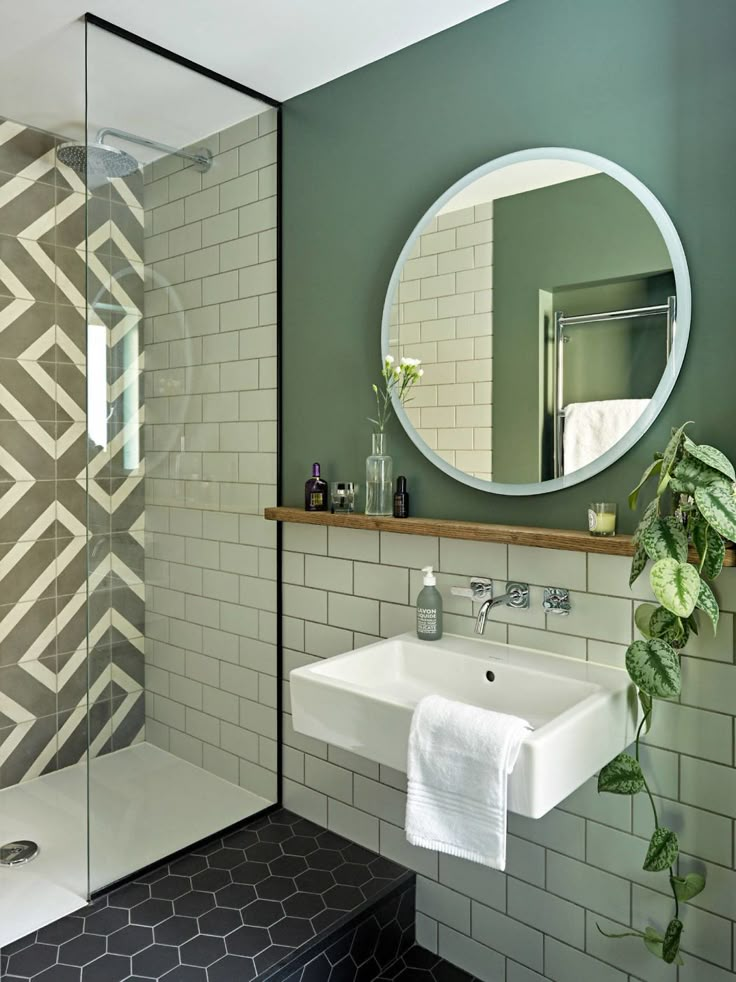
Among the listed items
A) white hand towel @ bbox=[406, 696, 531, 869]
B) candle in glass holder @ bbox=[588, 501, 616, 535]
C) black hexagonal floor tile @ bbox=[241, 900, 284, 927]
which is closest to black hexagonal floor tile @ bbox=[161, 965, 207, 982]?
black hexagonal floor tile @ bbox=[241, 900, 284, 927]

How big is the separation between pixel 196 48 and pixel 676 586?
211 centimetres

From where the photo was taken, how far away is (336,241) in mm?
2543

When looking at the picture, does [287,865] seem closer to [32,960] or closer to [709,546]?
[32,960]

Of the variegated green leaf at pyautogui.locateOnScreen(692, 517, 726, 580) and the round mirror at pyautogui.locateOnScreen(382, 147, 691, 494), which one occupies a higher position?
the round mirror at pyautogui.locateOnScreen(382, 147, 691, 494)

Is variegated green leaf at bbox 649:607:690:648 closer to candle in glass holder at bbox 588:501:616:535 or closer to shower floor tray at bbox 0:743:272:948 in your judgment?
candle in glass holder at bbox 588:501:616:535

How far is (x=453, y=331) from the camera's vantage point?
2.19m

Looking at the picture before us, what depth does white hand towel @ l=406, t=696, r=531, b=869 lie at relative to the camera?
153cm

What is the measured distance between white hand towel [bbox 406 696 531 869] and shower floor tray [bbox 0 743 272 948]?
1.12 meters

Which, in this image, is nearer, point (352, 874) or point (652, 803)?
point (652, 803)

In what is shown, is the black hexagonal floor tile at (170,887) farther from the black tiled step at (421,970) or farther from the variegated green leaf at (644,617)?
the variegated green leaf at (644,617)

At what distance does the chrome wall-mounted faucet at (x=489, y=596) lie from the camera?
2.04m

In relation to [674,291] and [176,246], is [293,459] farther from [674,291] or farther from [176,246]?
[674,291]

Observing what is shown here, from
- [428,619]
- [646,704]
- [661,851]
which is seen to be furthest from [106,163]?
[661,851]

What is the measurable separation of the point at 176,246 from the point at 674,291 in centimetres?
153
